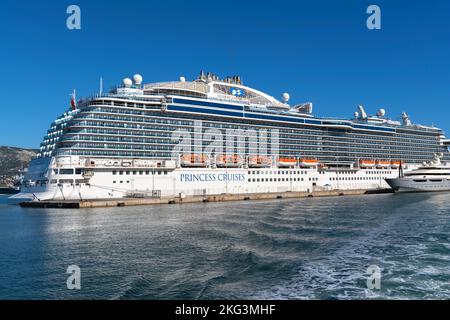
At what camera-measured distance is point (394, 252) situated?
21062 mm

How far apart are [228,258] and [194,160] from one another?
44.1 metres

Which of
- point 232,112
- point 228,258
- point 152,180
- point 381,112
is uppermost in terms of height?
point 381,112

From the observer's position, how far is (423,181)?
81.2 meters

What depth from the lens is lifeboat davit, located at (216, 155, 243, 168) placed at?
218 feet

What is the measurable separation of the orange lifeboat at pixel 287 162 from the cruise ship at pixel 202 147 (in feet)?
0.67

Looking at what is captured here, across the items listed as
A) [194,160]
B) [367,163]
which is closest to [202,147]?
[194,160]

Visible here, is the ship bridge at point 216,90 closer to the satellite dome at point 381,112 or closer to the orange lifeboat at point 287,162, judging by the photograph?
the orange lifeboat at point 287,162

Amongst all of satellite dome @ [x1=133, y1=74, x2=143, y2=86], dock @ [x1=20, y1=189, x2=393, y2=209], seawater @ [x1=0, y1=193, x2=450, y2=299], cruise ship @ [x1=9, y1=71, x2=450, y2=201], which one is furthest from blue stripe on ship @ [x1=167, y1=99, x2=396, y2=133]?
seawater @ [x1=0, y1=193, x2=450, y2=299]

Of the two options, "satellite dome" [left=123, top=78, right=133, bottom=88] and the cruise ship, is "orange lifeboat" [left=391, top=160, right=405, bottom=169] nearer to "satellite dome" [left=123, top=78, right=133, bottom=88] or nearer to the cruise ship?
the cruise ship

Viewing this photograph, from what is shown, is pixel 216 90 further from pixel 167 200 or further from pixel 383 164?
pixel 383 164

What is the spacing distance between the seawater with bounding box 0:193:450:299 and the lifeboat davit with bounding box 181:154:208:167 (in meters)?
28.9
